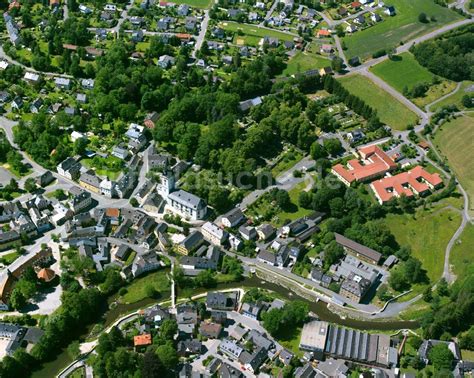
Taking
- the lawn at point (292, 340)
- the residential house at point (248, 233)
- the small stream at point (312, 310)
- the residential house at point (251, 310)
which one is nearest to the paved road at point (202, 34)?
the residential house at point (248, 233)

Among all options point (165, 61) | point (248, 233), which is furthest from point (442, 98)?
point (248, 233)

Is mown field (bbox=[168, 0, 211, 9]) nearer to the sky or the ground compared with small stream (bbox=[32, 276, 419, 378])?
nearer to the sky

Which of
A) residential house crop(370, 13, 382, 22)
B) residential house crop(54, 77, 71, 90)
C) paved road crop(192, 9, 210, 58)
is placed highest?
residential house crop(370, 13, 382, 22)

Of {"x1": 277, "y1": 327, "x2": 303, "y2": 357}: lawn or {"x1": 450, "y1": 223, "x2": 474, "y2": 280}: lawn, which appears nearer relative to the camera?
{"x1": 277, "y1": 327, "x2": 303, "y2": 357}: lawn

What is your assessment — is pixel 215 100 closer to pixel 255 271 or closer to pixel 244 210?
pixel 244 210

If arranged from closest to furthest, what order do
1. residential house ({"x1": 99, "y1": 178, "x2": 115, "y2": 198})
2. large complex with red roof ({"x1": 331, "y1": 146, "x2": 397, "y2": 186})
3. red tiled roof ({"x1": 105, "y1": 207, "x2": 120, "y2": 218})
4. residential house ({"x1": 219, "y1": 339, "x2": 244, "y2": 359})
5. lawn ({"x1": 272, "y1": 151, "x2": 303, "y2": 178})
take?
residential house ({"x1": 219, "y1": 339, "x2": 244, "y2": 359}) < red tiled roof ({"x1": 105, "y1": 207, "x2": 120, "y2": 218}) < residential house ({"x1": 99, "y1": 178, "x2": 115, "y2": 198}) < large complex with red roof ({"x1": 331, "y1": 146, "x2": 397, "y2": 186}) < lawn ({"x1": 272, "y1": 151, "x2": 303, "y2": 178})

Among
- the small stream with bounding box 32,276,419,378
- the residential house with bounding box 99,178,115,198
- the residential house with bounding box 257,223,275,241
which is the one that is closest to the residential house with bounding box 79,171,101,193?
the residential house with bounding box 99,178,115,198

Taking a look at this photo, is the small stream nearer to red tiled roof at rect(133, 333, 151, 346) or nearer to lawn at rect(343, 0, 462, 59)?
red tiled roof at rect(133, 333, 151, 346)
